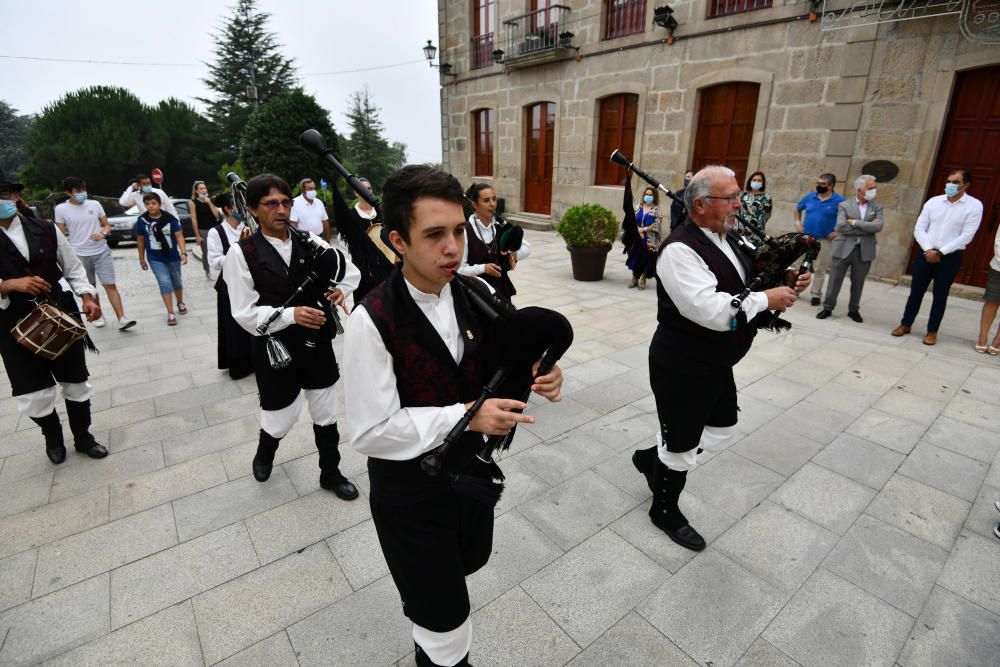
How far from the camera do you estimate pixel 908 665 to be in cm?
222

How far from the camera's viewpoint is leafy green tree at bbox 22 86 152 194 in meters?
27.8

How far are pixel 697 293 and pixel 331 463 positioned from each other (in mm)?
2519

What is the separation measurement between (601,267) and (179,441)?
728 centimetres

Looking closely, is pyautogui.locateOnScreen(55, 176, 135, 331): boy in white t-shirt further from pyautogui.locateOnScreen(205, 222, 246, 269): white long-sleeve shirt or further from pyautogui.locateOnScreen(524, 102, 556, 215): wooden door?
pyautogui.locateOnScreen(524, 102, 556, 215): wooden door

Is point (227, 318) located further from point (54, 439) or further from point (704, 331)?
point (704, 331)

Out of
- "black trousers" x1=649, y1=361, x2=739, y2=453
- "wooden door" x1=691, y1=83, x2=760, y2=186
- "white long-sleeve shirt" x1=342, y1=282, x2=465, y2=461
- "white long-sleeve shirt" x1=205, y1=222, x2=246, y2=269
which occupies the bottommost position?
"black trousers" x1=649, y1=361, x2=739, y2=453

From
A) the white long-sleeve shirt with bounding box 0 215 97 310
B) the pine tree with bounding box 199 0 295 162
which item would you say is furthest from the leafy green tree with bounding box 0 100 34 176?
the white long-sleeve shirt with bounding box 0 215 97 310

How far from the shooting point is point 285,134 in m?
22.2

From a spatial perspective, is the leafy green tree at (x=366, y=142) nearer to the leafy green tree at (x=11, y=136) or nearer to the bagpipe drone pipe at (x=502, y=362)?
the leafy green tree at (x=11, y=136)

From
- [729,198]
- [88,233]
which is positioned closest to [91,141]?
[88,233]

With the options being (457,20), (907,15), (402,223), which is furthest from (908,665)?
(457,20)

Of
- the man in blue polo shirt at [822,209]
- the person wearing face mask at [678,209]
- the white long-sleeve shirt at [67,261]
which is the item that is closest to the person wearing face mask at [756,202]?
the man in blue polo shirt at [822,209]

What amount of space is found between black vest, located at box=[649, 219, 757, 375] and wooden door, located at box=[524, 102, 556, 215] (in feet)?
44.1

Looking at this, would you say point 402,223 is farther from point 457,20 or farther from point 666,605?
point 457,20
